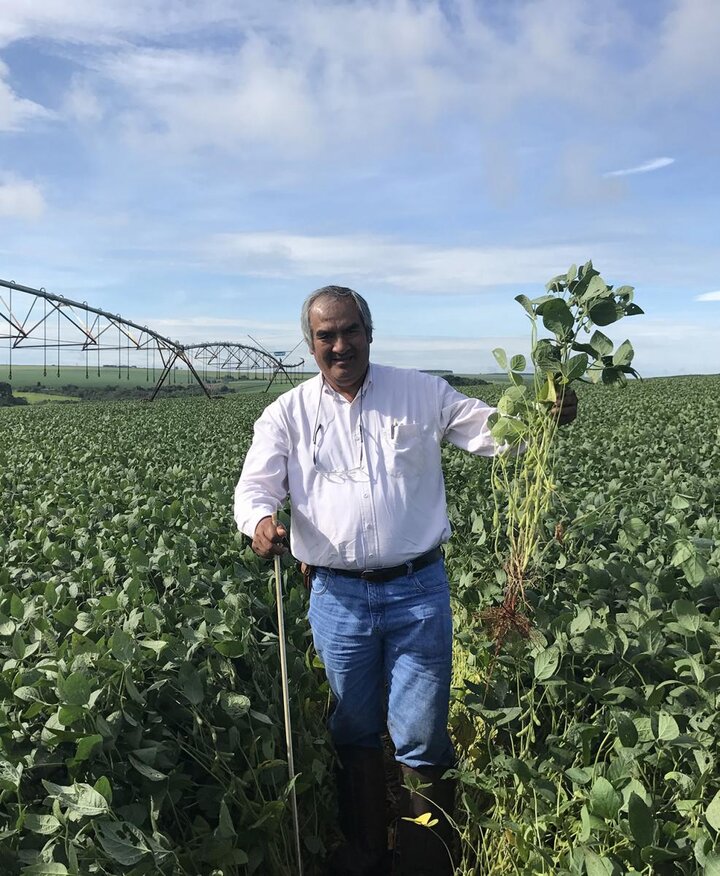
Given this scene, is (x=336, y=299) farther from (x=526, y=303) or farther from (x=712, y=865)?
(x=712, y=865)

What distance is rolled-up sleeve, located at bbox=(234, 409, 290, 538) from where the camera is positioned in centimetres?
279

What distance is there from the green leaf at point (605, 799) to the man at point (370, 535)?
93 centimetres

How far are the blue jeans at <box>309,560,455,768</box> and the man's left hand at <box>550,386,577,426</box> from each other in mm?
835

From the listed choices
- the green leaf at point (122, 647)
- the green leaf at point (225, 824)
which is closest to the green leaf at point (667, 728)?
the green leaf at point (225, 824)

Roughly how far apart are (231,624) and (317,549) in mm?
468

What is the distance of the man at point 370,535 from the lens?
9.28ft

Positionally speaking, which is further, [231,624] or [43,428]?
[43,428]

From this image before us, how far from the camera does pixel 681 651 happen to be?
2.71 metres

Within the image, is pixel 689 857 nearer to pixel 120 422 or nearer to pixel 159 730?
pixel 159 730

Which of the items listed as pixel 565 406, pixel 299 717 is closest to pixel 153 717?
pixel 299 717

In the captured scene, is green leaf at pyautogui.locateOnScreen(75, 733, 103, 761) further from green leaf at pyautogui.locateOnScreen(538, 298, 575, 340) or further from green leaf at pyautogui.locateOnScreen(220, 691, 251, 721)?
green leaf at pyautogui.locateOnScreen(538, 298, 575, 340)

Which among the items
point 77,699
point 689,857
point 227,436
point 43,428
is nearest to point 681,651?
point 689,857

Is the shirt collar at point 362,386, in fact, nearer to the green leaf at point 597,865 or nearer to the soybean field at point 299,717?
the soybean field at point 299,717

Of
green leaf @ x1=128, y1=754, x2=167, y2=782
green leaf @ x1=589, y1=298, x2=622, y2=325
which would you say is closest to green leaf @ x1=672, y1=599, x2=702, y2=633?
green leaf @ x1=589, y1=298, x2=622, y2=325
